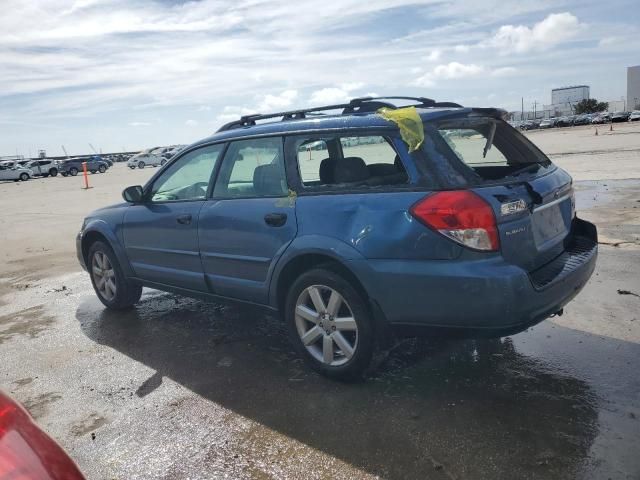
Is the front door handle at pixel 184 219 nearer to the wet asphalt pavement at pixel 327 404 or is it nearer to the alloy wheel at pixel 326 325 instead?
the wet asphalt pavement at pixel 327 404

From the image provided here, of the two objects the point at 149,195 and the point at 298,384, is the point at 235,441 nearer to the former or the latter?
the point at 298,384

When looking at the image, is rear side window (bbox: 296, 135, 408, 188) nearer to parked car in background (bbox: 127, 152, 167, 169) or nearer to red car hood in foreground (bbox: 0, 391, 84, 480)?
red car hood in foreground (bbox: 0, 391, 84, 480)

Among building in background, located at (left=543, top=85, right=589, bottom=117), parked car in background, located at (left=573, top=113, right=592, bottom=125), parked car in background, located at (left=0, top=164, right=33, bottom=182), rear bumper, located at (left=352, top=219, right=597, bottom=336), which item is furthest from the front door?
building in background, located at (left=543, top=85, right=589, bottom=117)

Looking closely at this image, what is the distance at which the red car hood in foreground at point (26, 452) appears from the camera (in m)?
1.38

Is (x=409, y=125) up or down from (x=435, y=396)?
up

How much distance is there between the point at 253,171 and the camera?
165 inches

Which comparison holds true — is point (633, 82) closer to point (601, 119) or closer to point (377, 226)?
point (601, 119)

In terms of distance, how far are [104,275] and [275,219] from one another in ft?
9.17

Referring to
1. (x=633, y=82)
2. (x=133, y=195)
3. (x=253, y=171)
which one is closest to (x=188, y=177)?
(x=133, y=195)

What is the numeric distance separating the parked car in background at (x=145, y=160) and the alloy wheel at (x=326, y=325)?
1915 inches

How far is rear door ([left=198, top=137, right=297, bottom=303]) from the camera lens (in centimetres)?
385

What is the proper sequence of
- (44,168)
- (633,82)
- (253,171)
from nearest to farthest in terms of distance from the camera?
A: (253,171) → (44,168) → (633,82)

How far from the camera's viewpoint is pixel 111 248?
18.3 feet

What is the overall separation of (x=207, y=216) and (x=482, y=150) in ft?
7.12
